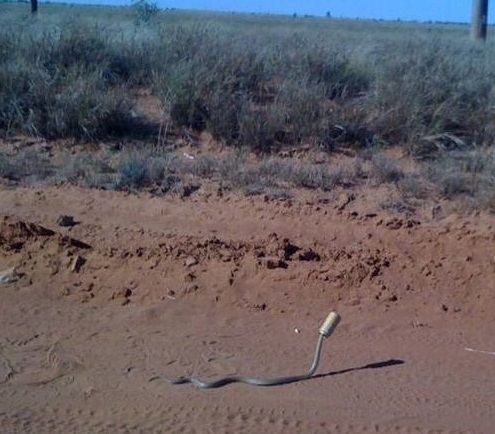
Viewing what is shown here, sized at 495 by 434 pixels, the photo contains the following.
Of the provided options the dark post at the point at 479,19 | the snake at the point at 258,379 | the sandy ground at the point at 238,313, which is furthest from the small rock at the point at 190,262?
the dark post at the point at 479,19

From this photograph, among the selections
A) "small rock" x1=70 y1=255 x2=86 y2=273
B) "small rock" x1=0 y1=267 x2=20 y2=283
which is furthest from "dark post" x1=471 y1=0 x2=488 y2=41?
"small rock" x1=0 y1=267 x2=20 y2=283

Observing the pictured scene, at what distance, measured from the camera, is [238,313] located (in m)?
7.61

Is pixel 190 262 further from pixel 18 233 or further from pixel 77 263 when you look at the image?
pixel 18 233

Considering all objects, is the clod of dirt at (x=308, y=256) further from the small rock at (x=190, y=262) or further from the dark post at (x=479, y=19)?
the dark post at (x=479, y=19)

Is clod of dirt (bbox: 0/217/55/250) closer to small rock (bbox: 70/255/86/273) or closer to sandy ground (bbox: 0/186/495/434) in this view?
sandy ground (bbox: 0/186/495/434)

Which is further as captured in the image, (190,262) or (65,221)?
(65,221)

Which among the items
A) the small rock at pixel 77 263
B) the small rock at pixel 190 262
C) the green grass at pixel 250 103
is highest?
the green grass at pixel 250 103

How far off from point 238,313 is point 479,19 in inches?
646

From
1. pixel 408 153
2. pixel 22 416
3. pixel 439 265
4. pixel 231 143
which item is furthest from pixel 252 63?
pixel 22 416

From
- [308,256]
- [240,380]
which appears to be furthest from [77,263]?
[240,380]

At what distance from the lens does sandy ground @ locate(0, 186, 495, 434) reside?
582 cm

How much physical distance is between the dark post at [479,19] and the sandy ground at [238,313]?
43.8 ft

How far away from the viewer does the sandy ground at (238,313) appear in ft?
19.1

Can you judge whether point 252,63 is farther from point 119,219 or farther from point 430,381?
point 430,381
